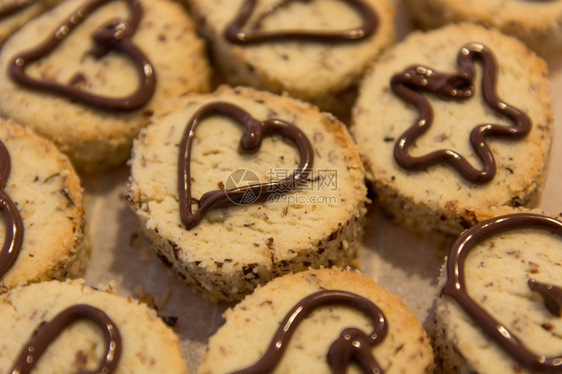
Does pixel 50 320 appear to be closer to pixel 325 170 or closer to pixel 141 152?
pixel 141 152

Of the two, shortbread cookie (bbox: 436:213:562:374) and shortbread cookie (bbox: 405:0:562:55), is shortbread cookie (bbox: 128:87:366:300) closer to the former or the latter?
shortbread cookie (bbox: 436:213:562:374)

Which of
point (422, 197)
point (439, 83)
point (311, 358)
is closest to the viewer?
point (311, 358)

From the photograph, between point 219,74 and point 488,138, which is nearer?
point 488,138

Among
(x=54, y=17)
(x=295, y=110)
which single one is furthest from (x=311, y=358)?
(x=54, y=17)

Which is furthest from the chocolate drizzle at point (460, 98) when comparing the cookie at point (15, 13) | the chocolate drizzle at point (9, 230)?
the cookie at point (15, 13)

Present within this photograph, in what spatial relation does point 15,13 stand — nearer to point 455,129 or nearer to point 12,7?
point 12,7

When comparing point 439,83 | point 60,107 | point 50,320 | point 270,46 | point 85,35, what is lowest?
point 50,320

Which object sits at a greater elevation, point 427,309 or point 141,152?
point 141,152

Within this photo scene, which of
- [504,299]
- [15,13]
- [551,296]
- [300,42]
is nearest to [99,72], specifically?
[15,13]
